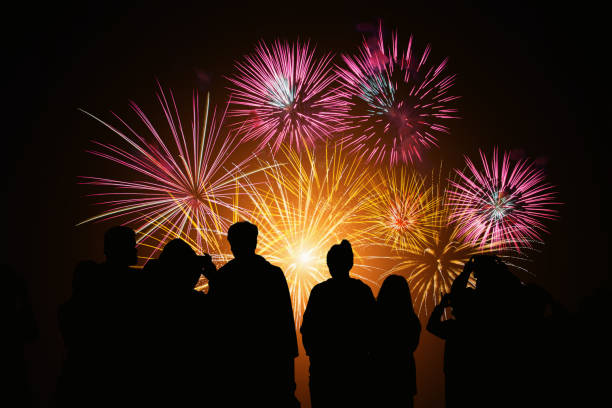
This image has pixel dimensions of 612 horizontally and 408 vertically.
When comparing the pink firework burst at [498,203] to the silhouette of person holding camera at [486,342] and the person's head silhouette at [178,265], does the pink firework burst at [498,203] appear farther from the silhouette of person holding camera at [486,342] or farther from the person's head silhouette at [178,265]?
the person's head silhouette at [178,265]

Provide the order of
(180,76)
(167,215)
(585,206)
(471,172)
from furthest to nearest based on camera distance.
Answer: (585,206), (471,172), (180,76), (167,215)

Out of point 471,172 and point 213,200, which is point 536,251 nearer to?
point 471,172

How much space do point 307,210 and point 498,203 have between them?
11.2 ft

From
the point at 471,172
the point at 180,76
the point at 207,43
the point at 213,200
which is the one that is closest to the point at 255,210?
the point at 213,200

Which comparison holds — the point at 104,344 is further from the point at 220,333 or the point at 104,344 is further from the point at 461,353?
the point at 461,353

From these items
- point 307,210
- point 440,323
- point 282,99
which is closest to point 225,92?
point 282,99

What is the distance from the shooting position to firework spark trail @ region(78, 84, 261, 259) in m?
5.75

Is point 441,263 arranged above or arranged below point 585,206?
below

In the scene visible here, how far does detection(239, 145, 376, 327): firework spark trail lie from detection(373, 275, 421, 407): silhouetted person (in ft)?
10.0

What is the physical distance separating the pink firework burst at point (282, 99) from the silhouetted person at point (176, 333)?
13.2ft

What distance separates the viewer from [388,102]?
652cm

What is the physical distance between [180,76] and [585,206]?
821cm

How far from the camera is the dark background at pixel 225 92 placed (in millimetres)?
5746

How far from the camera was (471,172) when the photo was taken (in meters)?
6.68
